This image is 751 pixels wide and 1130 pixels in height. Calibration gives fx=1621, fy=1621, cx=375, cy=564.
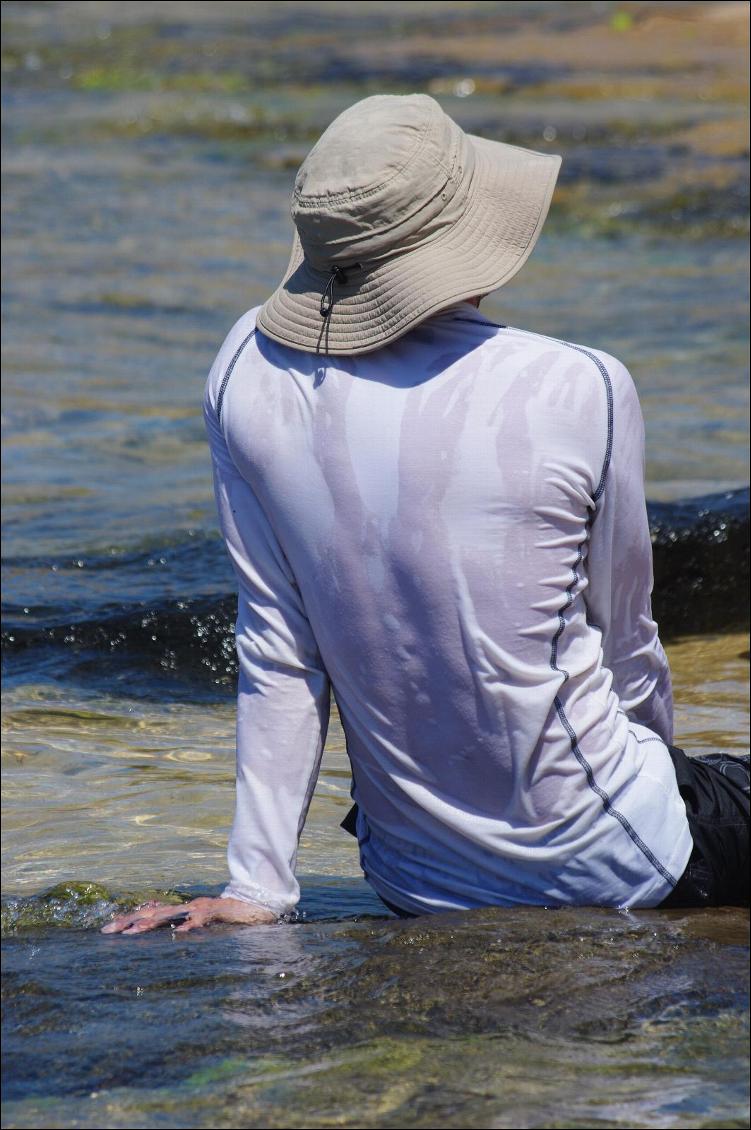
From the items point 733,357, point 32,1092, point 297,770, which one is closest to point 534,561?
Answer: point 297,770

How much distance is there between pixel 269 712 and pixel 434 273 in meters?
0.72

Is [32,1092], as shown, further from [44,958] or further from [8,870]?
[8,870]

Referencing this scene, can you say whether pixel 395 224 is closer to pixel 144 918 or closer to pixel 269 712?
pixel 269 712

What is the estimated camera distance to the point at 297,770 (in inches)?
98.6

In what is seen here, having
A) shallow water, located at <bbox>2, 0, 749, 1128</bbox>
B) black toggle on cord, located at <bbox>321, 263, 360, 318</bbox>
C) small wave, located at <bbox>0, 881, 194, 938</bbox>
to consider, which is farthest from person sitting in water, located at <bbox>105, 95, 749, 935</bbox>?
small wave, located at <bbox>0, 881, 194, 938</bbox>

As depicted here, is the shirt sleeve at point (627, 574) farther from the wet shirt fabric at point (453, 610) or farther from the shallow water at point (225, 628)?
the shallow water at point (225, 628)

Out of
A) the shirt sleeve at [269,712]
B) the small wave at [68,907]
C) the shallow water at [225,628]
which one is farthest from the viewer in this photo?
the small wave at [68,907]

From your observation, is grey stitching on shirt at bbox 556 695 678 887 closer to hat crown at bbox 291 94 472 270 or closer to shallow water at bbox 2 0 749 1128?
shallow water at bbox 2 0 749 1128

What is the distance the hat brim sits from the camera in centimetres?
227

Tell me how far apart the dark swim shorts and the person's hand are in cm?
64

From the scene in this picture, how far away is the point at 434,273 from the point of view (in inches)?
89.5

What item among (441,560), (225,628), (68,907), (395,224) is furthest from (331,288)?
(225,628)

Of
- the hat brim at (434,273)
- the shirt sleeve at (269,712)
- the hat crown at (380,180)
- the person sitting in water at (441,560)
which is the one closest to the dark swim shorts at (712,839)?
the person sitting in water at (441,560)

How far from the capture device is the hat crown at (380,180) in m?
2.25
